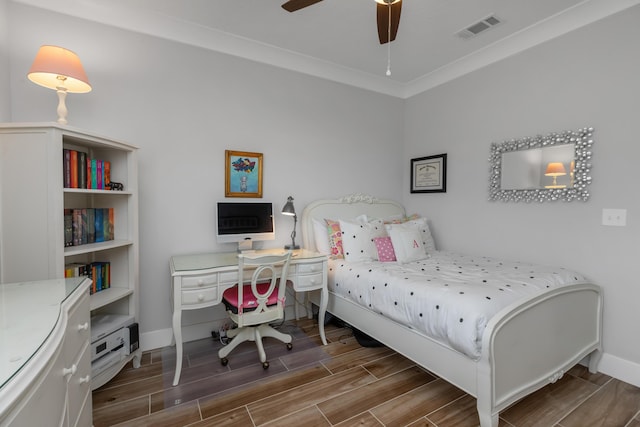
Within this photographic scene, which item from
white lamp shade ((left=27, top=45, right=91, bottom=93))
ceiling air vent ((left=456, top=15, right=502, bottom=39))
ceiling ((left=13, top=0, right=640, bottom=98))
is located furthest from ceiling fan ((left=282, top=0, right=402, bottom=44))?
white lamp shade ((left=27, top=45, right=91, bottom=93))

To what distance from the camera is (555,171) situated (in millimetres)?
2535

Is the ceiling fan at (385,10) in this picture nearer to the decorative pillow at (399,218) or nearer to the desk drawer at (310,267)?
the desk drawer at (310,267)

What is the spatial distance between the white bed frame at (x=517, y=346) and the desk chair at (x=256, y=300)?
718 mm

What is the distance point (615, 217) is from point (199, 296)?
3.03 metres

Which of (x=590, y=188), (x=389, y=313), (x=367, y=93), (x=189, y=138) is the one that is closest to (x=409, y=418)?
(x=389, y=313)

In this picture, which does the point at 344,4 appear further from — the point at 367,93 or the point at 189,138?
the point at 189,138

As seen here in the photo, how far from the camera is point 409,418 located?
1.80 meters

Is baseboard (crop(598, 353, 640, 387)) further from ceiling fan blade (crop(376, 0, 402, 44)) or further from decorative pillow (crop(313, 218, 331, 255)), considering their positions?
ceiling fan blade (crop(376, 0, 402, 44))

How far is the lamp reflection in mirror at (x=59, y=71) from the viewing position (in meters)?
1.81

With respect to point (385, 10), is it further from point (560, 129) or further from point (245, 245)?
point (245, 245)

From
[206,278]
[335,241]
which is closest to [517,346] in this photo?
[335,241]

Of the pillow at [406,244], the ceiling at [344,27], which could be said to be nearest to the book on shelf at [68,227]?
the ceiling at [344,27]

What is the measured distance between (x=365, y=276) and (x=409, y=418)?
1010 mm

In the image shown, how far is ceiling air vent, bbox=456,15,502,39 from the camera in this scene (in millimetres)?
2518
